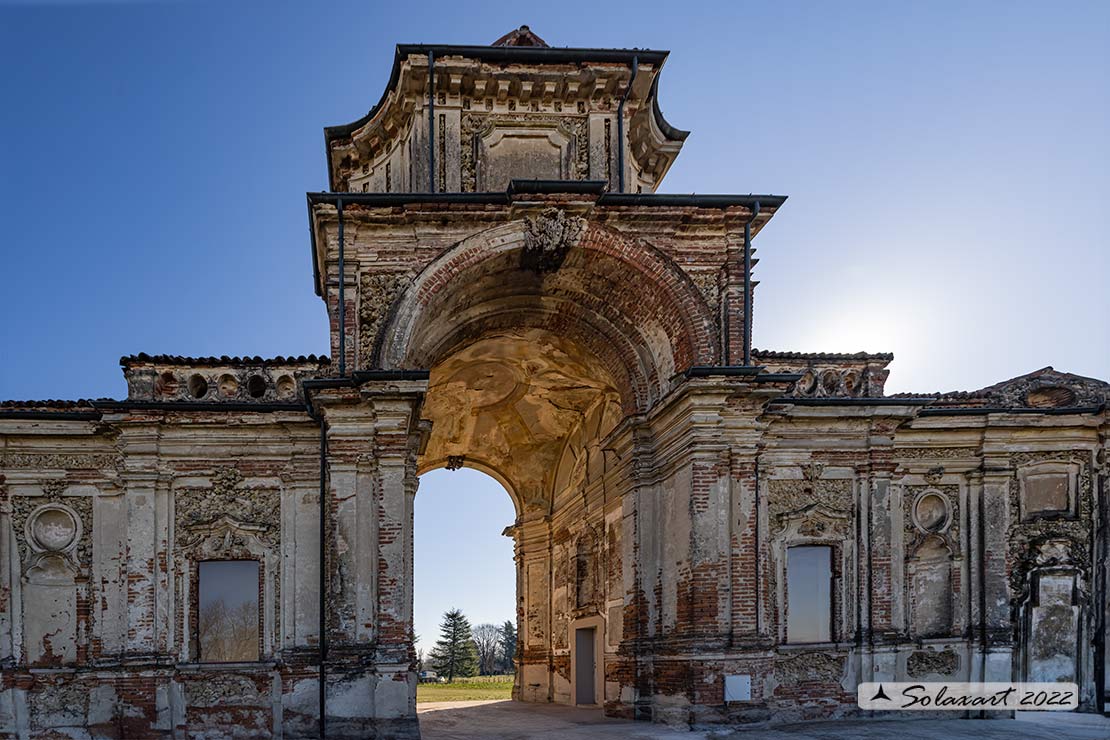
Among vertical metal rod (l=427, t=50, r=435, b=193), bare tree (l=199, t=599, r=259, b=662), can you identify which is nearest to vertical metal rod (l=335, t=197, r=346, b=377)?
vertical metal rod (l=427, t=50, r=435, b=193)

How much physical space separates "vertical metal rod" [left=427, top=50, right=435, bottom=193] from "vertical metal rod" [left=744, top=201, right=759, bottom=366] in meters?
4.93

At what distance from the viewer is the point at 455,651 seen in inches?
2127

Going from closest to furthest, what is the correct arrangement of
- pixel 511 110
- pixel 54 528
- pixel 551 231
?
pixel 551 231
pixel 54 528
pixel 511 110

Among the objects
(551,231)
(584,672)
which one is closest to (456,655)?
(584,672)

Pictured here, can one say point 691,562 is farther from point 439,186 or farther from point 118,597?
point 118,597

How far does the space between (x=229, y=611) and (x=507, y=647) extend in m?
57.7

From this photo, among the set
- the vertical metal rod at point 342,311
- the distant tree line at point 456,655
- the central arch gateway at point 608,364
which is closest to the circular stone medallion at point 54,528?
the central arch gateway at point 608,364

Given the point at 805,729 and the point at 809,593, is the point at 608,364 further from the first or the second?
the point at 805,729

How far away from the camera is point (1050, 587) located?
16.1 m

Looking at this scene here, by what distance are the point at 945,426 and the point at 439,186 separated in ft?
29.8

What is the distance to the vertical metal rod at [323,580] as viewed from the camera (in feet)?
44.3

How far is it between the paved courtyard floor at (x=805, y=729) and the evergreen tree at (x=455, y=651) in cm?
3691

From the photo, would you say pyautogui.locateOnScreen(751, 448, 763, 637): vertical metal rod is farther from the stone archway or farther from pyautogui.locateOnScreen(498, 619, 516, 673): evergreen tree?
pyautogui.locateOnScreen(498, 619, 516, 673): evergreen tree

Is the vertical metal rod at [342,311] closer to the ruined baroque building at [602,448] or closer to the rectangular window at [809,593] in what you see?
the ruined baroque building at [602,448]
